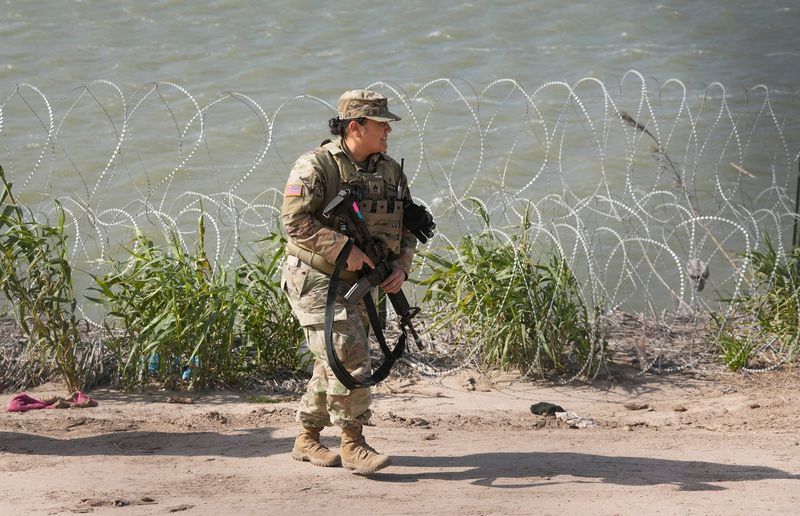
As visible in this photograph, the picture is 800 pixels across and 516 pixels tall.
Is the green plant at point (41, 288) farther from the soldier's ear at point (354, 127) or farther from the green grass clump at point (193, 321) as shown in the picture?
the soldier's ear at point (354, 127)

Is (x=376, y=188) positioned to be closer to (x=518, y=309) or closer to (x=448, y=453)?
(x=448, y=453)

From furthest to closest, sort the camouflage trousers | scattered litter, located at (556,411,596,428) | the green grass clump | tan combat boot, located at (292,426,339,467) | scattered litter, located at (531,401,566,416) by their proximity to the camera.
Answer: the green grass clump, scattered litter, located at (531,401,566,416), scattered litter, located at (556,411,596,428), tan combat boot, located at (292,426,339,467), the camouflage trousers

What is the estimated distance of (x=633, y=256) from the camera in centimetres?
1134

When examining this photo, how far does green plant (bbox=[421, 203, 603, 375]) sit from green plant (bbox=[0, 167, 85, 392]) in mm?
2035

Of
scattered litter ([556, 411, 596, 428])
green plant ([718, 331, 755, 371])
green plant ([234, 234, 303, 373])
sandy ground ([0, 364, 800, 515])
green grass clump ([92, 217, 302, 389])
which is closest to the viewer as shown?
sandy ground ([0, 364, 800, 515])

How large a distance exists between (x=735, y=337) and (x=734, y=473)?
2286 millimetres

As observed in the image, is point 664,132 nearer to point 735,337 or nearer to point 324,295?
point 735,337

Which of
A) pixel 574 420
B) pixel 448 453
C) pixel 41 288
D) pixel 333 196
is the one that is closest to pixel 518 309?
pixel 574 420

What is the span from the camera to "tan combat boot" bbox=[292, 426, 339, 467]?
5248mm

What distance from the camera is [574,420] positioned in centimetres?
621

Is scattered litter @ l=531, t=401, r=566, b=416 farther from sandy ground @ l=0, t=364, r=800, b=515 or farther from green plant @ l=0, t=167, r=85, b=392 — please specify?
green plant @ l=0, t=167, r=85, b=392

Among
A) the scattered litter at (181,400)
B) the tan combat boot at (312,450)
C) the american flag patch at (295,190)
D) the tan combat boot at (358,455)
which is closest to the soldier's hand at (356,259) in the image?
the american flag patch at (295,190)

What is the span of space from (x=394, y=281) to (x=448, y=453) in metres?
0.94

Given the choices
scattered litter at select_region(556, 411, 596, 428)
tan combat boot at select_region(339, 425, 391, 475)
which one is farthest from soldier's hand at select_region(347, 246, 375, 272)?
scattered litter at select_region(556, 411, 596, 428)
